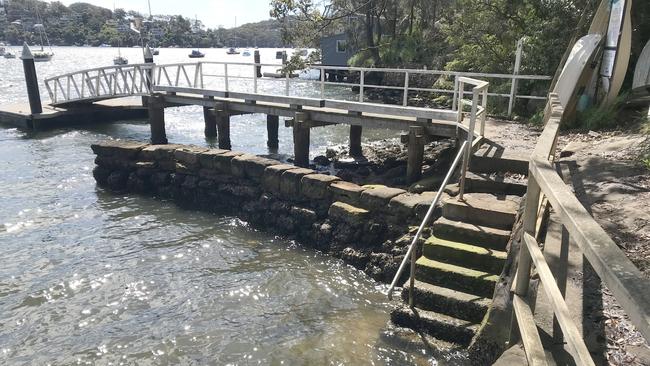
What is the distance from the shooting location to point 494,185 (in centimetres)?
725

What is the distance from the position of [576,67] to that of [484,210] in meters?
4.86

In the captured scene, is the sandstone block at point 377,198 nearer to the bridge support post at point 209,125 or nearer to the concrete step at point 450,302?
the concrete step at point 450,302

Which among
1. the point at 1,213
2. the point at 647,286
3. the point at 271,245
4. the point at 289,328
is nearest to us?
the point at 647,286

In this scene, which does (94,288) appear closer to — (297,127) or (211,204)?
(211,204)

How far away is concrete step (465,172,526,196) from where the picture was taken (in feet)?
23.5

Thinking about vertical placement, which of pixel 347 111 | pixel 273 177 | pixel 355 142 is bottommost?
pixel 355 142

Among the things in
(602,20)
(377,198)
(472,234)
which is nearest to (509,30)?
(602,20)

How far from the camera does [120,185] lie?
42.6ft

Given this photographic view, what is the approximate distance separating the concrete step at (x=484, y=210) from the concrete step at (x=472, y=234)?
0.10 metres

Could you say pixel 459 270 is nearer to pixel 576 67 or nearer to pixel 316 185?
pixel 316 185

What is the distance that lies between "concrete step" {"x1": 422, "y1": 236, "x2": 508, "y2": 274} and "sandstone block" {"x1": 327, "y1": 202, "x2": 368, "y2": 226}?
101 inches

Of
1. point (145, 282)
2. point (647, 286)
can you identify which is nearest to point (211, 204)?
point (145, 282)

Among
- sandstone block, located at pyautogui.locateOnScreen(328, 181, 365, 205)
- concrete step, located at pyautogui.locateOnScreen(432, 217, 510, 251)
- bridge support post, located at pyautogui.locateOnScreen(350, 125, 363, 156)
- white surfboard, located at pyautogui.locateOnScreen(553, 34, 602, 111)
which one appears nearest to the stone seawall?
sandstone block, located at pyautogui.locateOnScreen(328, 181, 365, 205)

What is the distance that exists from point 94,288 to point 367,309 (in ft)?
14.7
